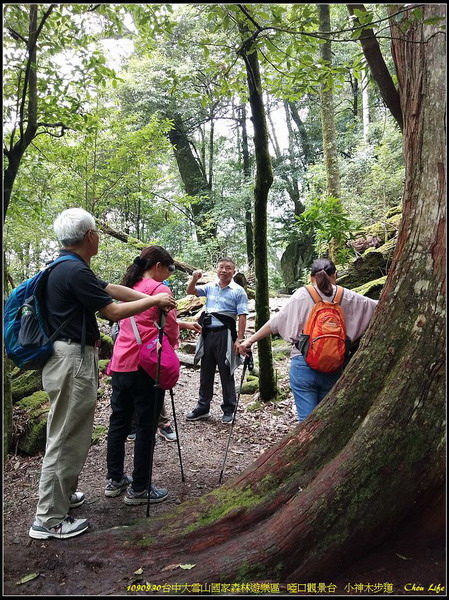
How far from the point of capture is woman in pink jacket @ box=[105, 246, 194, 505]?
3533 millimetres

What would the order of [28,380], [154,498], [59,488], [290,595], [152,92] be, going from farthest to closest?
[152,92]
[28,380]
[154,498]
[59,488]
[290,595]

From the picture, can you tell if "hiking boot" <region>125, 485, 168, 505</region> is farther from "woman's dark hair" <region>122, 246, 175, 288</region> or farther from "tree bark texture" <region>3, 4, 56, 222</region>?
"tree bark texture" <region>3, 4, 56, 222</region>

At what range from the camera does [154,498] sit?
3.62 m

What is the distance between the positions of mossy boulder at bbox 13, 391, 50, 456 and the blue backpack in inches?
96.8

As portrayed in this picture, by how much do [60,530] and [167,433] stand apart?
8.19 feet

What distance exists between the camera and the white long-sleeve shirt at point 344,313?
355cm

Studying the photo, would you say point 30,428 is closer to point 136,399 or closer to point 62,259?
point 136,399

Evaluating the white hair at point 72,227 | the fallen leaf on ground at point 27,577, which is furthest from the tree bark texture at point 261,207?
the fallen leaf on ground at point 27,577

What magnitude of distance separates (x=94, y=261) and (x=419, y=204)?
10.6 metres

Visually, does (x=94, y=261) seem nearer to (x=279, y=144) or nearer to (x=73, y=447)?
(x=73, y=447)

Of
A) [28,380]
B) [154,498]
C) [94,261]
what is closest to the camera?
[154,498]

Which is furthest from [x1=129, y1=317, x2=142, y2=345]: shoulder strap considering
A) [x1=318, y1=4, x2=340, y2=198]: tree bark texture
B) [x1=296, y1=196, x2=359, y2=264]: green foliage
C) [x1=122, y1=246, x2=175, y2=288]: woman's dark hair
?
[x1=318, y1=4, x2=340, y2=198]: tree bark texture

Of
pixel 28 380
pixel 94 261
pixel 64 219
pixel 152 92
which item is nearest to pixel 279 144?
pixel 152 92

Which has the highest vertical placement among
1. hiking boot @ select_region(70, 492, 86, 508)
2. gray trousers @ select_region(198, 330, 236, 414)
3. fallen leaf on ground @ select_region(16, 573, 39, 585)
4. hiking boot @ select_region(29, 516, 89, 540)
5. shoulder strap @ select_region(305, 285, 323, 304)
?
shoulder strap @ select_region(305, 285, 323, 304)
